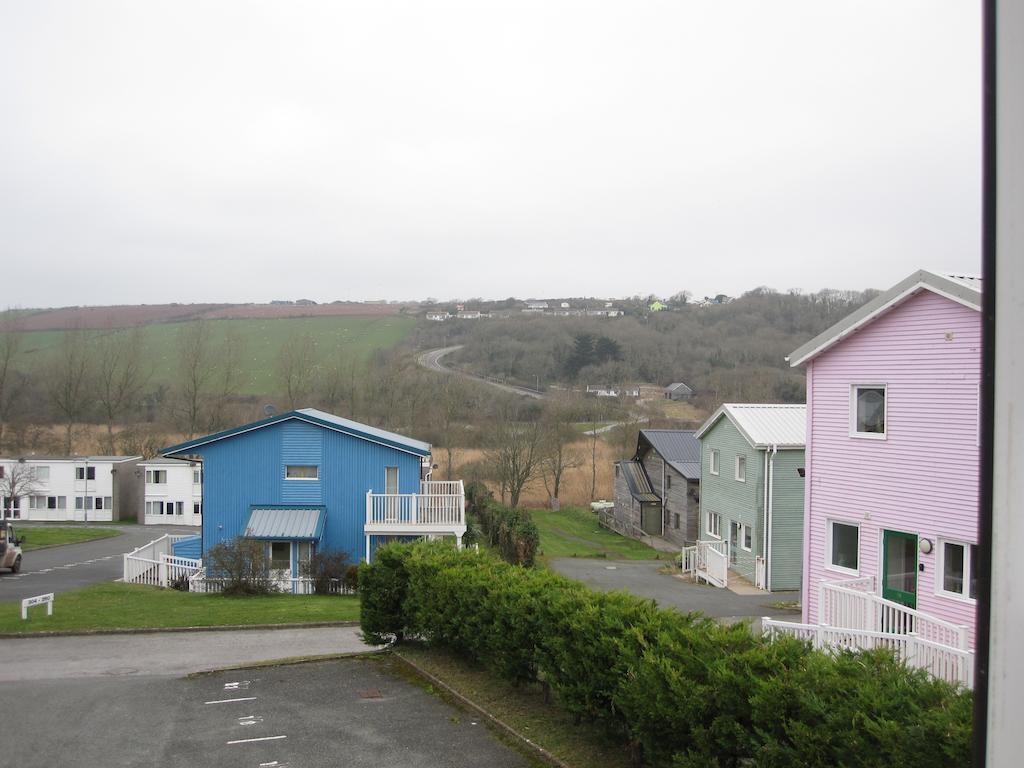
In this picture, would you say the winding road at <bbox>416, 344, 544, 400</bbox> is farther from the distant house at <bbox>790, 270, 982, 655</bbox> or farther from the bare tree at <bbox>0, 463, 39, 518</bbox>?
the distant house at <bbox>790, 270, 982, 655</bbox>

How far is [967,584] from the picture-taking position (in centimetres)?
1332

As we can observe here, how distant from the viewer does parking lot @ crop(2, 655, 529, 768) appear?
870 centimetres

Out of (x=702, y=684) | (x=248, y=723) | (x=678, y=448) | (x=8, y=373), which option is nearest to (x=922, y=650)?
(x=702, y=684)

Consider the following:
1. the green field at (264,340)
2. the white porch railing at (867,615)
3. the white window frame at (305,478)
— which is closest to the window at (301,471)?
the white window frame at (305,478)

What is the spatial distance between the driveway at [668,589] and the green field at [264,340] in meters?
50.1

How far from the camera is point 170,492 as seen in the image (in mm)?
54000

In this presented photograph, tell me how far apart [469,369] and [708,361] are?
918 inches

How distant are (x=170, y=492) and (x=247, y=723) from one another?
48.1 meters

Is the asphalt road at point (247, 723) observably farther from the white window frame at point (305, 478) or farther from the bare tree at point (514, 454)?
the bare tree at point (514, 454)

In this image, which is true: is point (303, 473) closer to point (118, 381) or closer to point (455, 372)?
point (455, 372)

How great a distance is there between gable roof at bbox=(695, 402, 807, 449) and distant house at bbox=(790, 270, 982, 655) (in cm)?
1047

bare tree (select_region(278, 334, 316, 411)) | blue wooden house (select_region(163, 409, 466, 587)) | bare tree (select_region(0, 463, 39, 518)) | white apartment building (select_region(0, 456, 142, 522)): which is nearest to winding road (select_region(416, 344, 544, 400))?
bare tree (select_region(278, 334, 316, 411))

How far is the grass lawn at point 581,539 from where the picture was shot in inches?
1469

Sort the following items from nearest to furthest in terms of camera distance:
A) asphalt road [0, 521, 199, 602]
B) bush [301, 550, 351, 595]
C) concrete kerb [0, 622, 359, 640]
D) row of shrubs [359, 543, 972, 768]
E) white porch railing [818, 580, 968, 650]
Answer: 1. row of shrubs [359, 543, 972, 768]
2. white porch railing [818, 580, 968, 650]
3. concrete kerb [0, 622, 359, 640]
4. bush [301, 550, 351, 595]
5. asphalt road [0, 521, 199, 602]
